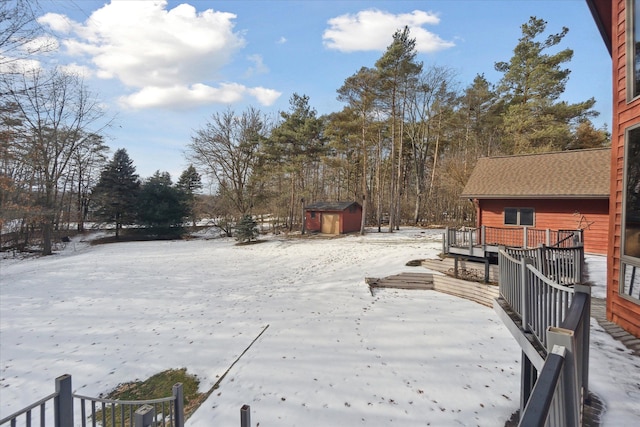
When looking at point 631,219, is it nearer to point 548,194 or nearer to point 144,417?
point 144,417

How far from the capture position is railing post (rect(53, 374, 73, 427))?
2.30 meters

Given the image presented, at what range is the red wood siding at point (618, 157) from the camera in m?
4.30

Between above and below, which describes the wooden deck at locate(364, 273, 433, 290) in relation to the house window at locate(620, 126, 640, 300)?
below

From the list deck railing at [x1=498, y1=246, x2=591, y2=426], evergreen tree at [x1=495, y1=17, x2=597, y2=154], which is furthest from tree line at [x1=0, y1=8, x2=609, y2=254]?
deck railing at [x1=498, y1=246, x2=591, y2=426]

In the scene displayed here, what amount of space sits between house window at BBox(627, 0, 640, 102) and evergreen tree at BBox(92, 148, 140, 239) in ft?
96.4

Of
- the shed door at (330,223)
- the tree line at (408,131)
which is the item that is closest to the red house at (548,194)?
the tree line at (408,131)

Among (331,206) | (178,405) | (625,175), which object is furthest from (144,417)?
(331,206)

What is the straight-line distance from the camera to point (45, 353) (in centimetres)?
566

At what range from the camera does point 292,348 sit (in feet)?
17.1

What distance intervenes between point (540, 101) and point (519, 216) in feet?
43.6

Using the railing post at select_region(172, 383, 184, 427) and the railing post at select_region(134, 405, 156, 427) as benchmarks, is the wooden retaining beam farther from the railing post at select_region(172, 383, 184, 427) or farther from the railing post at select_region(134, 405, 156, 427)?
the railing post at select_region(134, 405, 156, 427)

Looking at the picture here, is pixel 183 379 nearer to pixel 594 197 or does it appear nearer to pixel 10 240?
pixel 594 197

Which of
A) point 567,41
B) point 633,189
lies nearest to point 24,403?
point 633,189

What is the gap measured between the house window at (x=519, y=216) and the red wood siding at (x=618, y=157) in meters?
8.46
